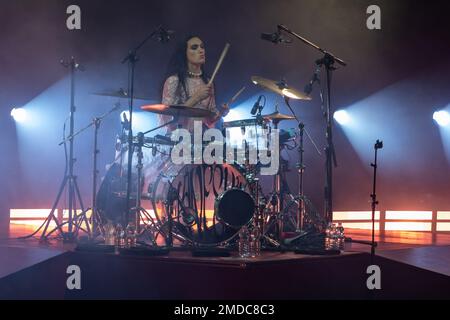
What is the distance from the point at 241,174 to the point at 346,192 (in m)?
3.72

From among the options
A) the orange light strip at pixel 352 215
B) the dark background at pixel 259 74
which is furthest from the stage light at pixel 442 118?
the orange light strip at pixel 352 215

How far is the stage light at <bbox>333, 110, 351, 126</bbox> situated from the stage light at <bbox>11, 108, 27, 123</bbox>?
3.74m

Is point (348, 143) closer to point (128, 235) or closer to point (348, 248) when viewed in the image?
point (348, 248)

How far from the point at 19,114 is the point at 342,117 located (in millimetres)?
3923

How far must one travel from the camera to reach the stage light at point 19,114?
256 inches

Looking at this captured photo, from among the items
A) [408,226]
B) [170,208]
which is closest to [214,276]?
[170,208]

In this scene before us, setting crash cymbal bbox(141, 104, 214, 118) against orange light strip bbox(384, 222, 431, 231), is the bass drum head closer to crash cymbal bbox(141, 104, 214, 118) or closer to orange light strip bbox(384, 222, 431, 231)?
crash cymbal bbox(141, 104, 214, 118)

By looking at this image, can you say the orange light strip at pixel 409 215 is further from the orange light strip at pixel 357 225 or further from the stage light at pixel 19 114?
the stage light at pixel 19 114

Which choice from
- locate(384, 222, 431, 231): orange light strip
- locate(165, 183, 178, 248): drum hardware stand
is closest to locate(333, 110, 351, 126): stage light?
locate(384, 222, 431, 231): orange light strip

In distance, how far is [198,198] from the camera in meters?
4.20

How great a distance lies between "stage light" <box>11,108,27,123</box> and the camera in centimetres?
650
